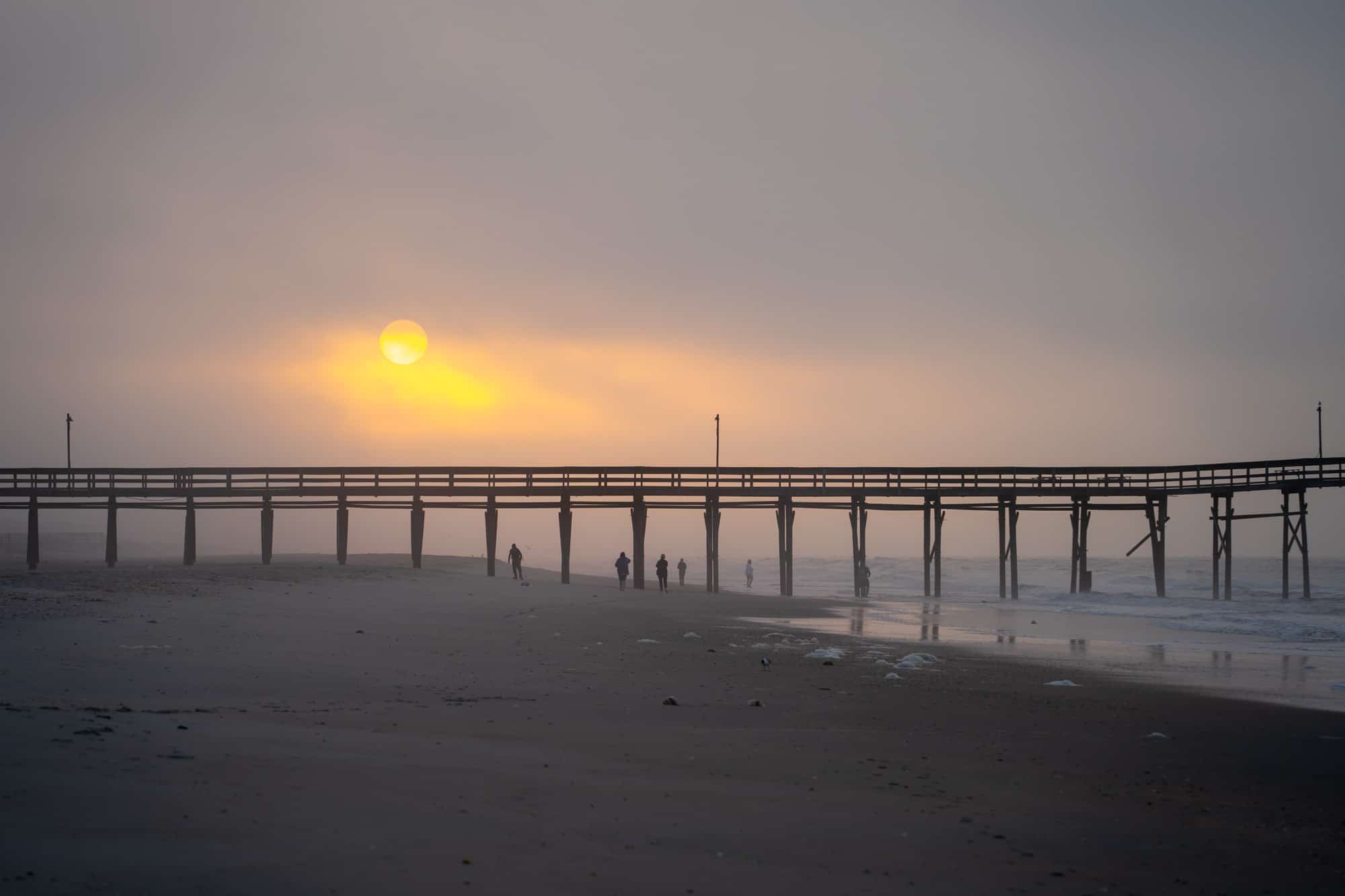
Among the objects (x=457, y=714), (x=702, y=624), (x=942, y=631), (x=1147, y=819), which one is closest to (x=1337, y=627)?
(x=942, y=631)

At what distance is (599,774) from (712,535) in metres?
31.2

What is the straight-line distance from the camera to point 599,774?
782cm

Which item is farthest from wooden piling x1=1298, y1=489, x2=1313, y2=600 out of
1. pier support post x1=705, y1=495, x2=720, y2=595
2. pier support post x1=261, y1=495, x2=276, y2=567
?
pier support post x1=261, y1=495, x2=276, y2=567

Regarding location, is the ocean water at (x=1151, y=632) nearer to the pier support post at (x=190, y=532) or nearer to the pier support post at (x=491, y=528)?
the pier support post at (x=491, y=528)

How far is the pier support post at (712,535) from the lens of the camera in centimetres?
3781

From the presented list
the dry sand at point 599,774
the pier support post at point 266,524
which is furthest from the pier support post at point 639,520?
the dry sand at point 599,774

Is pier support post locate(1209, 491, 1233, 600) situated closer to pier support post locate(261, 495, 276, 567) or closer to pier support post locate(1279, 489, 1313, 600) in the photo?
pier support post locate(1279, 489, 1313, 600)

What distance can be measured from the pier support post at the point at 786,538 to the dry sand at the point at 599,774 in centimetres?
2366

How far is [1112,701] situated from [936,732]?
147 inches

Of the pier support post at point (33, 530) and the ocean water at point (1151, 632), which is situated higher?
the pier support post at point (33, 530)

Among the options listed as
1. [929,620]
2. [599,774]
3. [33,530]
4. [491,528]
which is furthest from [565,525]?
[599,774]

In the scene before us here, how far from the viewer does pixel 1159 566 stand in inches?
1609

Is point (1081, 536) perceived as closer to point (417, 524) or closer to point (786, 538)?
point (786, 538)

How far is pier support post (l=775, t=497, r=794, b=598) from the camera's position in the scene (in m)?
38.5
